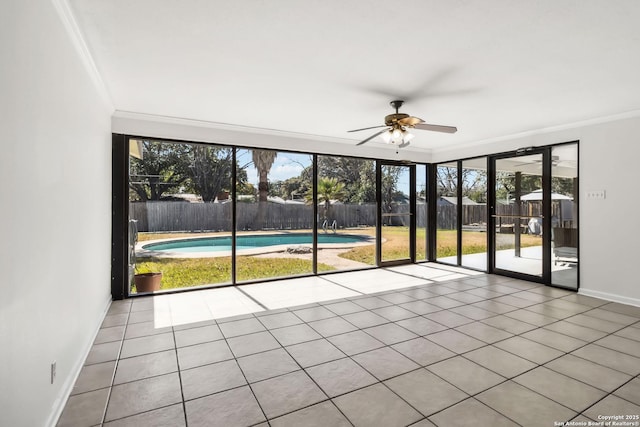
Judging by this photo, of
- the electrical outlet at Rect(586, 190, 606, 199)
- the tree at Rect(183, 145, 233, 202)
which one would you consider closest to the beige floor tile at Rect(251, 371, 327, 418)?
the tree at Rect(183, 145, 233, 202)

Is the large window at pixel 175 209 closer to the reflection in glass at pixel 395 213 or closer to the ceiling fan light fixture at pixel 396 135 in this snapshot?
the ceiling fan light fixture at pixel 396 135

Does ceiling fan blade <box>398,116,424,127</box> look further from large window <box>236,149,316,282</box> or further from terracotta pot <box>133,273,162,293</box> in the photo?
terracotta pot <box>133,273,162,293</box>

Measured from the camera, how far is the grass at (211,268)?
5.28m

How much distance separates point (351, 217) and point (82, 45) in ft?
19.8

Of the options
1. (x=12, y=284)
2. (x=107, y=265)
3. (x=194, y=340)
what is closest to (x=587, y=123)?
(x=194, y=340)

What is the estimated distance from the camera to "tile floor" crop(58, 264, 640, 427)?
201 centimetres

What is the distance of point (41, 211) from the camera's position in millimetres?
1789

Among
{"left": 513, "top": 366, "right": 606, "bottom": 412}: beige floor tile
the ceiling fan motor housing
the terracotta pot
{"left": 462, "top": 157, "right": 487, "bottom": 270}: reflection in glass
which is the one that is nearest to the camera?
{"left": 513, "top": 366, "right": 606, "bottom": 412}: beige floor tile

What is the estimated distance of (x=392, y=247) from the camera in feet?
22.5

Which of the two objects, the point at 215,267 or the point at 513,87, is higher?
the point at 513,87

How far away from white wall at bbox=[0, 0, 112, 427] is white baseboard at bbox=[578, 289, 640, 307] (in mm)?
5972

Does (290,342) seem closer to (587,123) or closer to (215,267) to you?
(215,267)

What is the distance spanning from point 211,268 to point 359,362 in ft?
14.4

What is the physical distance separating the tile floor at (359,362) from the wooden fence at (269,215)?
131cm
